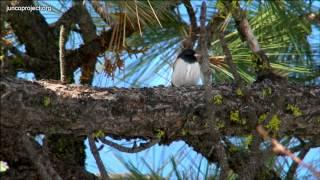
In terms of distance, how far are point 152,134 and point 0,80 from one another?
1.17 ft

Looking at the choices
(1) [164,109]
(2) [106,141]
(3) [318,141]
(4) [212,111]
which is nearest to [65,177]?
(2) [106,141]

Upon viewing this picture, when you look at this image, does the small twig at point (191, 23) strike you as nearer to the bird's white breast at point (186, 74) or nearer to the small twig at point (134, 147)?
the small twig at point (134, 147)

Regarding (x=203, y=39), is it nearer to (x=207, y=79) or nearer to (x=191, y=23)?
(x=207, y=79)

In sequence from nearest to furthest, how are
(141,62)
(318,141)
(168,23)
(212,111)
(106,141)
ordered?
(212,111), (106,141), (318,141), (168,23), (141,62)

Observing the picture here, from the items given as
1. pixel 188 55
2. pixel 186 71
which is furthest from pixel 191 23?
pixel 186 71

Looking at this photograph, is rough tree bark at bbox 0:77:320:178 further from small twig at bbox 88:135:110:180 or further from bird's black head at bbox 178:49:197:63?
bird's black head at bbox 178:49:197:63

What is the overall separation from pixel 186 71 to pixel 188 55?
7.5 inches

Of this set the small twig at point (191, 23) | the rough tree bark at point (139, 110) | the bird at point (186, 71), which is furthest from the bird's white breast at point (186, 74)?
the rough tree bark at point (139, 110)

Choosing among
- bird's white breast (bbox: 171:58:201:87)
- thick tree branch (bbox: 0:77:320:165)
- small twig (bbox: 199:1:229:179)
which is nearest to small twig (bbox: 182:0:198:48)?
thick tree branch (bbox: 0:77:320:165)

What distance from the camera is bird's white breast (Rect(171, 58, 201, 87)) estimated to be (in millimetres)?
2150

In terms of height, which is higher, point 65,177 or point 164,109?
point 164,109

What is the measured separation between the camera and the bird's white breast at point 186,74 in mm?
2150

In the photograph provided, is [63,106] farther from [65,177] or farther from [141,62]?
[141,62]

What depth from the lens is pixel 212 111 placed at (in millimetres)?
1245
